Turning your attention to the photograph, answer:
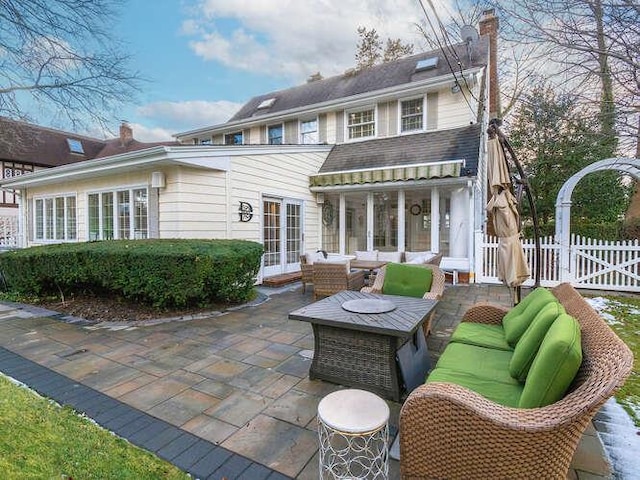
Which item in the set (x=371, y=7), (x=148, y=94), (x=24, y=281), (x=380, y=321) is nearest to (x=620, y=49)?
(x=371, y=7)

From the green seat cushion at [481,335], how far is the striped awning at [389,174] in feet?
18.2

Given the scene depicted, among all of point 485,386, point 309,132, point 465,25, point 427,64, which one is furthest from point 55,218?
point 427,64

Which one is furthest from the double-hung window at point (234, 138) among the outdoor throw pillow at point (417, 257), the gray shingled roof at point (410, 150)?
the outdoor throw pillow at point (417, 257)

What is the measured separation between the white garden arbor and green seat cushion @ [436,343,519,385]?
6639 millimetres

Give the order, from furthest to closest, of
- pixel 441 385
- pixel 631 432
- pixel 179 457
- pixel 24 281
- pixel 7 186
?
pixel 7 186 < pixel 24 281 < pixel 631 432 < pixel 179 457 < pixel 441 385

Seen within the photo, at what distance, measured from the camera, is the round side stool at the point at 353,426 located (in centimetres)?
179

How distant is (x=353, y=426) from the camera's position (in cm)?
178

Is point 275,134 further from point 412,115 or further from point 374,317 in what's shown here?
point 374,317

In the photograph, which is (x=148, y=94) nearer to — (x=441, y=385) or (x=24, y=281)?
(x=24, y=281)

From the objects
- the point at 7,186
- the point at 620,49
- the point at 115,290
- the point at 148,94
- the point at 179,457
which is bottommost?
the point at 179,457

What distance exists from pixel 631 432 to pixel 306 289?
6.33 m

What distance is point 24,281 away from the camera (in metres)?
7.07

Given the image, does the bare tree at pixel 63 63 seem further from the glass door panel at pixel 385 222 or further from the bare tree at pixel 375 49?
the bare tree at pixel 375 49

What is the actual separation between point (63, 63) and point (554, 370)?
11.0 metres
